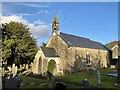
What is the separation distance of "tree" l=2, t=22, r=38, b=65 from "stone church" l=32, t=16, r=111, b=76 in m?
2.59

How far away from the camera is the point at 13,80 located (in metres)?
8.95

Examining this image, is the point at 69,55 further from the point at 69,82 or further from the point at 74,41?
the point at 69,82

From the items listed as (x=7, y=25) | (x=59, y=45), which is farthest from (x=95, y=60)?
(x=7, y=25)

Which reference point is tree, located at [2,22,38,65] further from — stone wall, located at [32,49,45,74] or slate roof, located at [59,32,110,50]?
slate roof, located at [59,32,110,50]

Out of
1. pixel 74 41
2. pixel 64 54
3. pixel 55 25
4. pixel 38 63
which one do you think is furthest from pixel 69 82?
pixel 55 25

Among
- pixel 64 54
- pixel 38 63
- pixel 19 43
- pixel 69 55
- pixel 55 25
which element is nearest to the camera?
pixel 38 63

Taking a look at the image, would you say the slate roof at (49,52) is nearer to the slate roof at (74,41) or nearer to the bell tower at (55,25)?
the slate roof at (74,41)

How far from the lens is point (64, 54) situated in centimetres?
3572

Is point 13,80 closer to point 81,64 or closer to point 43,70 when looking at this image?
point 43,70

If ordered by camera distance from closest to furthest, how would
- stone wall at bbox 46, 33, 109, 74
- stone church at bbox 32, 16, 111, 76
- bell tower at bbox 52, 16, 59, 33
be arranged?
stone church at bbox 32, 16, 111, 76 → stone wall at bbox 46, 33, 109, 74 → bell tower at bbox 52, 16, 59, 33

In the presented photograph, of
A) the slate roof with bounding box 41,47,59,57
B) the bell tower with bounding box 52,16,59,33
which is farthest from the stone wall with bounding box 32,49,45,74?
the bell tower with bounding box 52,16,59,33

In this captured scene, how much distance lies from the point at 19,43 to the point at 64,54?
7.11 meters

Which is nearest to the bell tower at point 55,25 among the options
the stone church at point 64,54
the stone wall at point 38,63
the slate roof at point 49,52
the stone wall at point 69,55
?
the stone church at point 64,54

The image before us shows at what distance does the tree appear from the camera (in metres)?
34.7
